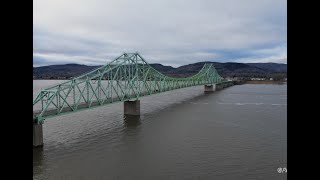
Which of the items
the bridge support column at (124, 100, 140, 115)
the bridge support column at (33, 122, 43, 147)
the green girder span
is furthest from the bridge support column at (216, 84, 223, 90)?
the bridge support column at (33, 122, 43, 147)

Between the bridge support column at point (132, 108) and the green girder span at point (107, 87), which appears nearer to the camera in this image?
the green girder span at point (107, 87)

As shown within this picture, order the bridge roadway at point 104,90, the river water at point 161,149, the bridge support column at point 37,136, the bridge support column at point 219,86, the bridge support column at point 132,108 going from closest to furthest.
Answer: the river water at point 161,149 < the bridge support column at point 37,136 < the bridge roadway at point 104,90 < the bridge support column at point 132,108 < the bridge support column at point 219,86

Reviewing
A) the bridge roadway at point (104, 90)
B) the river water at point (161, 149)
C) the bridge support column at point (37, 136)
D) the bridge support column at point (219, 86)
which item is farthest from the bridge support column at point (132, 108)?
the bridge support column at point (219, 86)

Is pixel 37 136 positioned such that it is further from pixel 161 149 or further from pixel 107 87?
pixel 107 87

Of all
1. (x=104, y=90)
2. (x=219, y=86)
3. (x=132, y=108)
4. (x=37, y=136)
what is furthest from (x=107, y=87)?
(x=219, y=86)

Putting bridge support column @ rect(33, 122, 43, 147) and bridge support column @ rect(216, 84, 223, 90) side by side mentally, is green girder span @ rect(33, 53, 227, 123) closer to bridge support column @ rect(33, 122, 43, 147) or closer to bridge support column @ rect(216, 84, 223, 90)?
bridge support column @ rect(33, 122, 43, 147)

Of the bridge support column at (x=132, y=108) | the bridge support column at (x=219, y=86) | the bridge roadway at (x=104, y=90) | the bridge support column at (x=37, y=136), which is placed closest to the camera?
the bridge support column at (x=37, y=136)

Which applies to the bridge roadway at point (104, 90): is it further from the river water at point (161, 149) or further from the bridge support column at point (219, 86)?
the bridge support column at point (219, 86)
